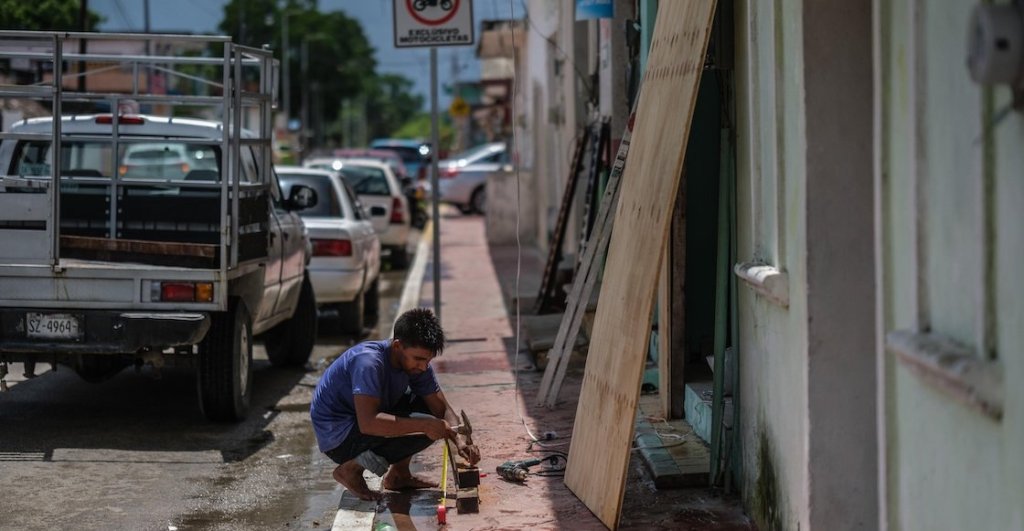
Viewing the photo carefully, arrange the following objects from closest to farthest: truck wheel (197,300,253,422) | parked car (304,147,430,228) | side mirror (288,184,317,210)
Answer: truck wheel (197,300,253,422)
side mirror (288,184,317,210)
parked car (304,147,430,228)

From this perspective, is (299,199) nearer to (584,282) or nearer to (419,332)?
(584,282)

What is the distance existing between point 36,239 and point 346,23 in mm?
100222

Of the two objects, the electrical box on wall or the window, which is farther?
the window

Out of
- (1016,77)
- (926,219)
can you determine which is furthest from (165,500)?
(1016,77)

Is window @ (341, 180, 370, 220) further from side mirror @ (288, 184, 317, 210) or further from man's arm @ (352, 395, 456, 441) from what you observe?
man's arm @ (352, 395, 456, 441)

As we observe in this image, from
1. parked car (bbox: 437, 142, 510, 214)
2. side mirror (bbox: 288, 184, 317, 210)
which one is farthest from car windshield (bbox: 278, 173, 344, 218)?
parked car (bbox: 437, 142, 510, 214)

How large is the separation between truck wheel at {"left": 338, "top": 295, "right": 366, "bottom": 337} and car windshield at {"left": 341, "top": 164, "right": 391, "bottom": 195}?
706 centimetres

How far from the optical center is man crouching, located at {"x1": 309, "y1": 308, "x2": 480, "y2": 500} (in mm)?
6398

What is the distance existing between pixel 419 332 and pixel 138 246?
3.14 metres

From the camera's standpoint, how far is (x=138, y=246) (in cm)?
877

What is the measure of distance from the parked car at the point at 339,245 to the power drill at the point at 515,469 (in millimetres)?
5626

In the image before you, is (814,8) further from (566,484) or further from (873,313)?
(566,484)

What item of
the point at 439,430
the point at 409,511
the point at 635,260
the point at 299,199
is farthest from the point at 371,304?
the point at 635,260

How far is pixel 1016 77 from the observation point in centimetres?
314
